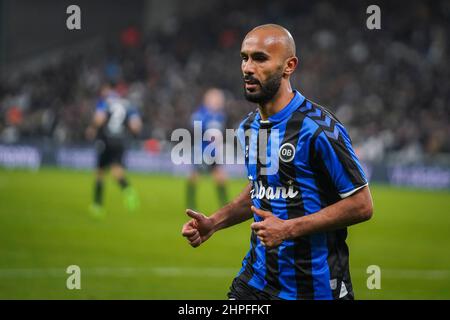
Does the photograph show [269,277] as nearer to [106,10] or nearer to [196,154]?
[196,154]

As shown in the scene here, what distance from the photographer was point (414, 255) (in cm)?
1216

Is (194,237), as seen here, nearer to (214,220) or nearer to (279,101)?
(214,220)

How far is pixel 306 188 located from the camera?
4.64 m

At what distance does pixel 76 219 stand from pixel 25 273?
5381 millimetres

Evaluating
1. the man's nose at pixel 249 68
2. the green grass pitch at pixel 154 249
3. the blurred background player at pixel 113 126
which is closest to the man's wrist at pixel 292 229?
the man's nose at pixel 249 68

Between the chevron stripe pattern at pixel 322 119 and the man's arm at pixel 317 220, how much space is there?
37 cm

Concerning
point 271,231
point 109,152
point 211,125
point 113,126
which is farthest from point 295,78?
point 271,231

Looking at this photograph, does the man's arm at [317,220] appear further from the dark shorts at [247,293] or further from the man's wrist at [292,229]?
the dark shorts at [247,293]

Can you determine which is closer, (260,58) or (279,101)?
(260,58)

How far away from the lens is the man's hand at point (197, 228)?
4.89 meters

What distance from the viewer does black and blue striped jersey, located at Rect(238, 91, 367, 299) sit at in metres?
4.47

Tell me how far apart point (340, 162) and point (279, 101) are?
1.94 ft

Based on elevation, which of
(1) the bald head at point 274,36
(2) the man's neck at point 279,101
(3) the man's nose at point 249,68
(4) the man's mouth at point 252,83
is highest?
(1) the bald head at point 274,36

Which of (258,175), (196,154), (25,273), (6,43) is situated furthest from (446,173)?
(6,43)
